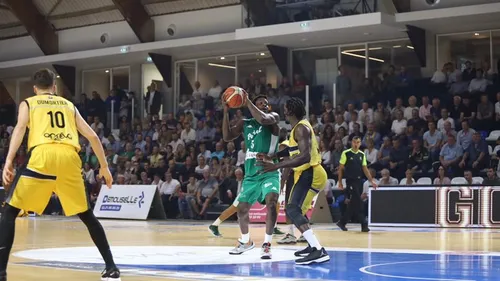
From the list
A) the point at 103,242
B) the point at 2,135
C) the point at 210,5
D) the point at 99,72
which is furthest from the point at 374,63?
the point at 103,242

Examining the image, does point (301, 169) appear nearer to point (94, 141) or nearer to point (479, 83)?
point (94, 141)

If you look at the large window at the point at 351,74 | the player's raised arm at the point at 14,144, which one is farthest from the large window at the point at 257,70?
the player's raised arm at the point at 14,144

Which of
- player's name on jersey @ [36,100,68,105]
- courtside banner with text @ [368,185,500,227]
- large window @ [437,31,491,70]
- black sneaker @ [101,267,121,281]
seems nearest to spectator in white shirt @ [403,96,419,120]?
large window @ [437,31,491,70]

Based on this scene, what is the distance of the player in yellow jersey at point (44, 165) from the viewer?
6992mm

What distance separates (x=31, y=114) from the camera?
7.14 meters

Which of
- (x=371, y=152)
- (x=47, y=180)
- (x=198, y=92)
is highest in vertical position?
(x=198, y=92)

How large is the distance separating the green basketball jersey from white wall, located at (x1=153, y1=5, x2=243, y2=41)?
733 inches

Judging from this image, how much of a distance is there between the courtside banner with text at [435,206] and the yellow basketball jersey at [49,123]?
12.9m

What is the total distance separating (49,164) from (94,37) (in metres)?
28.3

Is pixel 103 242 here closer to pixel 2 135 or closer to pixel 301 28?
pixel 301 28

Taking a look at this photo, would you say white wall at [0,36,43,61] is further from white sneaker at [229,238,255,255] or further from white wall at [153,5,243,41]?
white sneaker at [229,238,255,255]

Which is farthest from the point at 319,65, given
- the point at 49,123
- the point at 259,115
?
the point at 49,123

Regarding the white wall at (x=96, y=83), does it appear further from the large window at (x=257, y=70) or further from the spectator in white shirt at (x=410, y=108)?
the spectator in white shirt at (x=410, y=108)

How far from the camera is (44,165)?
6.99m
